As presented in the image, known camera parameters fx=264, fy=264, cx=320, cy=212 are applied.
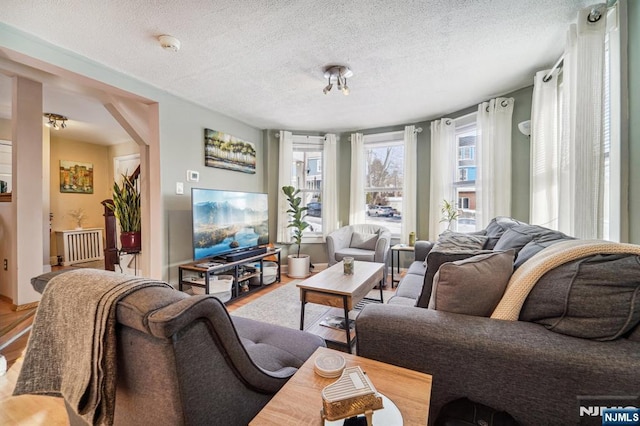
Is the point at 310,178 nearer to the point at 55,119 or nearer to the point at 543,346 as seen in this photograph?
the point at 55,119

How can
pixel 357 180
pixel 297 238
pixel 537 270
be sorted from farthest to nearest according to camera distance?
1. pixel 357 180
2. pixel 297 238
3. pixel 537 270

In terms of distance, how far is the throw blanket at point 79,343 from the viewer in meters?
0.70

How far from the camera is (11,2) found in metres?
1.61

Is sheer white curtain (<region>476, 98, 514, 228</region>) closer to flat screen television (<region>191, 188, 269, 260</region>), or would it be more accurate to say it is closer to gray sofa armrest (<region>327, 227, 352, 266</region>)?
gray sofa armrest (<region>327, 227, 352, 266</region>)

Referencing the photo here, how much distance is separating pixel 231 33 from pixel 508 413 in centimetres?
258

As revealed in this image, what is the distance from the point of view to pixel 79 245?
4.96 m

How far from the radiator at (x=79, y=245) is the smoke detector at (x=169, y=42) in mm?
4678

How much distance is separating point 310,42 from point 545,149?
222 cm

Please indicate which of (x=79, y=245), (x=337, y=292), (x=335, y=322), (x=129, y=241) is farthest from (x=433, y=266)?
(x=79, y=245)

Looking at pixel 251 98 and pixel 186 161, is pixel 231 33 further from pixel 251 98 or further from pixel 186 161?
pixel 186 161

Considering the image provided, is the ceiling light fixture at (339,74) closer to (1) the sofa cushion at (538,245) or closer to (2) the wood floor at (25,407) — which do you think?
(1) the sofa cushion at (538,245)

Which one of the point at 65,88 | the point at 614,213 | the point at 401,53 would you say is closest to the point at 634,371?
the point at 614,213

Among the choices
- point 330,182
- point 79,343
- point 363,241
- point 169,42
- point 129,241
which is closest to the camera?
point 79,343

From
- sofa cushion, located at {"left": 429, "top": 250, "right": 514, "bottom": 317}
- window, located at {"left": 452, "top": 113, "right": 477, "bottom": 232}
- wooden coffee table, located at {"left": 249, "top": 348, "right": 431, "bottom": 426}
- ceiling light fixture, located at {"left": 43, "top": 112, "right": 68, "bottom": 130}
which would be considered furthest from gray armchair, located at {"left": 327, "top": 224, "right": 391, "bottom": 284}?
ceiling light fixture, located at {"left": 43, "top": 112, "right": 68, "bottom": 130}
